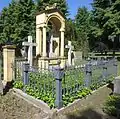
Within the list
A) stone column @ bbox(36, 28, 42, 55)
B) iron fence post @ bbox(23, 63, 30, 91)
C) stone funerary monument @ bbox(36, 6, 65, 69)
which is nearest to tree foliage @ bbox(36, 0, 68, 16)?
stone funerary monument @ bbox(36, 6, 65, 69)

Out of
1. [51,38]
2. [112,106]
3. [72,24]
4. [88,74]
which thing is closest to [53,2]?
[72,24]

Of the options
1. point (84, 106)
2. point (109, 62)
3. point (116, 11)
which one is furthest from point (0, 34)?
point (84, 106)

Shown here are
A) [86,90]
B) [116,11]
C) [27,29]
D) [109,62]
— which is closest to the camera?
[86,90]

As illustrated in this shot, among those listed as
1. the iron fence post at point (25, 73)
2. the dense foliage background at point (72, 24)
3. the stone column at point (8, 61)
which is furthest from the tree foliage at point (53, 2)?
the iron fence post at point (25, 73)

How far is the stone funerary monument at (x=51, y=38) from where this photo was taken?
1355 centimetres

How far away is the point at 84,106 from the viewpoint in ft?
21.4

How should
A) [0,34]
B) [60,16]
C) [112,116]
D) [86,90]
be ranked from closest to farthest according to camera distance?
[112,116]
[86,90]
[60,16]
[0,34]

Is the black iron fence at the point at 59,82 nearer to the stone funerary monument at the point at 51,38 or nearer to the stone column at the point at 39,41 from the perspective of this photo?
the stone funerary monument at the point at 51,38

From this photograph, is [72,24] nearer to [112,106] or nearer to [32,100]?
[32,100]

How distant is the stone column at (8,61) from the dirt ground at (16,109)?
52.3 inches

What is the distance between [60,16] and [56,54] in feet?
8.39

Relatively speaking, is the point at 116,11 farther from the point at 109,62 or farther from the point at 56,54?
the point at 109,62

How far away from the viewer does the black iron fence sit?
621 cm

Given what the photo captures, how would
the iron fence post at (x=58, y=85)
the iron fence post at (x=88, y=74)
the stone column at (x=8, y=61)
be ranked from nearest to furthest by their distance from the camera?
1. the iron fence post at (x=58, y=85)
2. the iron fence post at (x=88, y=74)
3. the stone column at (x=8, y=61)
